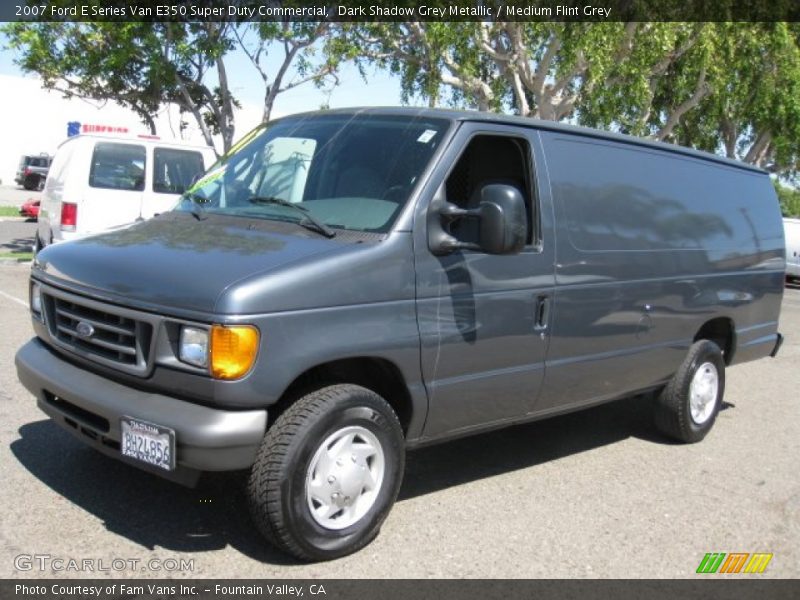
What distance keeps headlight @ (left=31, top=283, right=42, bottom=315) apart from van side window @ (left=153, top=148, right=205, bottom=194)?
7.06 m

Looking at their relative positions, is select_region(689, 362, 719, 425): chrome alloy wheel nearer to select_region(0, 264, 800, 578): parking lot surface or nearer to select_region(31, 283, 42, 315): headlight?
select_region(0, 264, 800, 578): parking lot surface

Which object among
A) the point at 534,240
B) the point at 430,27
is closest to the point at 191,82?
the point at 430,27

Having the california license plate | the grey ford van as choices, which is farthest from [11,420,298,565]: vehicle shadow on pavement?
the california license plate

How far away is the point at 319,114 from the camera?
500cm

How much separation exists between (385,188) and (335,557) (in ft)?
5.95

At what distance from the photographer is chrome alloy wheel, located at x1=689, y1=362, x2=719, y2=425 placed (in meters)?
6.25

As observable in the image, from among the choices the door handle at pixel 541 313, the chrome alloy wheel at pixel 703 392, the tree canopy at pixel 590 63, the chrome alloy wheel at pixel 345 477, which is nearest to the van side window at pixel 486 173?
the door handle at pixel 541 313

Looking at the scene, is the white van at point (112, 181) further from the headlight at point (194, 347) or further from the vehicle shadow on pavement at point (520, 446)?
the headlight at point (194, 347)

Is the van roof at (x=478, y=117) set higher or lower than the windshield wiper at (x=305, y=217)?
higher

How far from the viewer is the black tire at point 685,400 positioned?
6.09 metres

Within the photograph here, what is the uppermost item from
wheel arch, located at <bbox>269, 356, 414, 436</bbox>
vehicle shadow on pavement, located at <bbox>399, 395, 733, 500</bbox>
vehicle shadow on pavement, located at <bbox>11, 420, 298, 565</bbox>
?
wheel arch, located at <bbox>269, 356, 414, 436</bbox>

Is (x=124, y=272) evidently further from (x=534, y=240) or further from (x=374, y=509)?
(x=534, y=240)

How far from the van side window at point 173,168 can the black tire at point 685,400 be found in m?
7.48

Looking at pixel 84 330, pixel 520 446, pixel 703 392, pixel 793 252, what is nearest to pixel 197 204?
pixel 84 330
